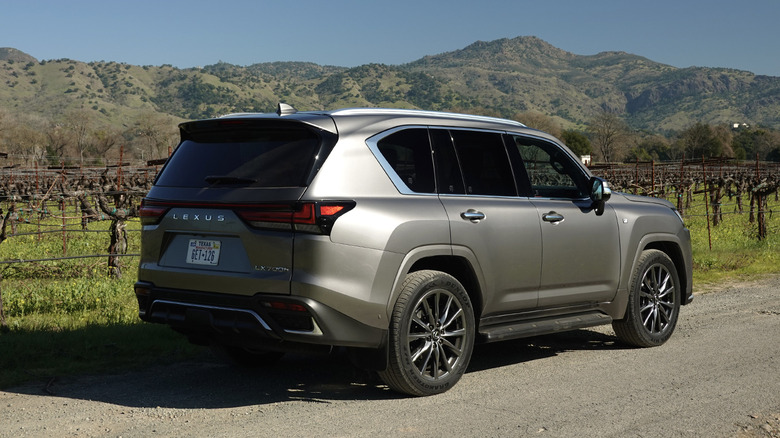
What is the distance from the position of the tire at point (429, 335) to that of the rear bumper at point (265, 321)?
20 cm

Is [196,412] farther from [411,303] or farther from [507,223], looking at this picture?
[507,223]

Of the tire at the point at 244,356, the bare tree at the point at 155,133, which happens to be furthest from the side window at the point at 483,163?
the bare tree at the point at 155,133

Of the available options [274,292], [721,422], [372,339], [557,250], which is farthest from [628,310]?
[274,292]

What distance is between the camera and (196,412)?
5.16 metres

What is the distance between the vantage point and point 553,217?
21.2ft

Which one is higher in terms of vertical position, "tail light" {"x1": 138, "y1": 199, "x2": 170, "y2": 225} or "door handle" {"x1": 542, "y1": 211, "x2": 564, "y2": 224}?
"tail light" {"x1": 138, "y1": 199, "x2": 170, "y2": 225}

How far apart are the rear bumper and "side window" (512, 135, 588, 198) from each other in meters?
2.14

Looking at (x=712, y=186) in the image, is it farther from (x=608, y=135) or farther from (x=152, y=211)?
(x=608, y=135)

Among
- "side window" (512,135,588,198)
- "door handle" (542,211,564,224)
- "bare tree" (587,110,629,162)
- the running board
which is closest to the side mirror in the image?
"side window" (512,135,588,198)

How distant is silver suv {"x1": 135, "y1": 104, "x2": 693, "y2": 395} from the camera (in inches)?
196

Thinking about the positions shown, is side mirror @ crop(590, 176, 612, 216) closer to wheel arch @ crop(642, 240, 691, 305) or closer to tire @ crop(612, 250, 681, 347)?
tire @ crop(612, 250, 681, 347)

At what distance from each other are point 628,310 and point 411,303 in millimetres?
2718

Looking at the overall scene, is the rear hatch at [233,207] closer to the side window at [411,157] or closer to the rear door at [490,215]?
the side window at [411,157]

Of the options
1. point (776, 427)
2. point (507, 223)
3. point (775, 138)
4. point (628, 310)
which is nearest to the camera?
point (776, 427)
